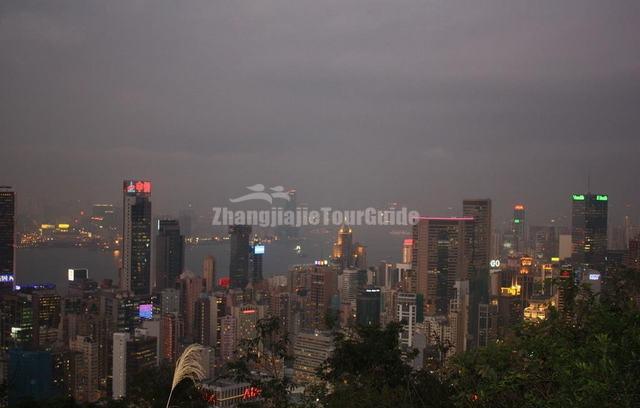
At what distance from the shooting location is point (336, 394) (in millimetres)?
2787

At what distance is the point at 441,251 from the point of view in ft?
45.6

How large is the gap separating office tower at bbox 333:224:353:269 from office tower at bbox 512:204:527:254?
3.07 metres

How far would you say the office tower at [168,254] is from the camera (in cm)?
1430

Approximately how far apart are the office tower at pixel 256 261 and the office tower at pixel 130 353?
3.57 metres

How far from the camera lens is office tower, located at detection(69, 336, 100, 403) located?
8041mm

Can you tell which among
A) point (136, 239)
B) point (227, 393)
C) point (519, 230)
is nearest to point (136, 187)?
point (136, 239)

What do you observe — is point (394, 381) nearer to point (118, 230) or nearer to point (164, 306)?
A: point (164, 306)

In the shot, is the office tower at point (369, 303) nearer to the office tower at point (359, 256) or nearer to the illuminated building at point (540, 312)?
the office tower at point (359, 256)

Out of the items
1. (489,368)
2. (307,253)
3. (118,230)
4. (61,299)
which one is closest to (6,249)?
(61,299)

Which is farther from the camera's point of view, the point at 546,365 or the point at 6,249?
the point at 6,249

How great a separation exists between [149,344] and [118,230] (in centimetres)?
540

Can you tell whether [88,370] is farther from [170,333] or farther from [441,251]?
[441,251]

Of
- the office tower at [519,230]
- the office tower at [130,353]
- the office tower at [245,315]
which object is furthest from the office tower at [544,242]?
the office tower at [130,353]

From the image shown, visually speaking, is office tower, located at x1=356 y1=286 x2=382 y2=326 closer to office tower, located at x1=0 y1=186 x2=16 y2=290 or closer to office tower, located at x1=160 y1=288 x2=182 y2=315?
office tower, located at x1=160 y1=288 x2=182 y2=315
